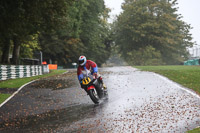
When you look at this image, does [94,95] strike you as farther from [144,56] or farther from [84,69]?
→ [144,56]

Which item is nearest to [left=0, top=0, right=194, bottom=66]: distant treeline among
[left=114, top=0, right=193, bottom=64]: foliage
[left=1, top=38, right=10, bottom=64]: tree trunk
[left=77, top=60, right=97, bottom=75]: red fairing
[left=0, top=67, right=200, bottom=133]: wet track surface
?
[left=114, top=0, right=193, bottom=64]: foliage

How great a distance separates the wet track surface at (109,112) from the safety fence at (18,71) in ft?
27.7

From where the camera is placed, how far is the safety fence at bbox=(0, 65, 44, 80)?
2182 centimetres

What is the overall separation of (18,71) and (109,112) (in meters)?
16.1

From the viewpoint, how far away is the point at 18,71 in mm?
23906

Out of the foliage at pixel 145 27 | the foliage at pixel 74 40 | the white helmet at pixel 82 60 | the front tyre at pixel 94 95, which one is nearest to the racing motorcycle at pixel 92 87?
the front tyre at pixel 94 95

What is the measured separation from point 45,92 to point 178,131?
936 centimetres

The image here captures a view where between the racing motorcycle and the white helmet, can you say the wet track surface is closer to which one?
the racing motorcycle

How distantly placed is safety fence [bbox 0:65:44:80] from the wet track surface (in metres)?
8.46

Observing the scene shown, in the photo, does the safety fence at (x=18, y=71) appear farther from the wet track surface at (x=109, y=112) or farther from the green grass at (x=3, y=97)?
the wet track surface at (x=109, y=112)

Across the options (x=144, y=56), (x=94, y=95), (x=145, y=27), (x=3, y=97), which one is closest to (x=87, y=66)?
(x=94, y=95)

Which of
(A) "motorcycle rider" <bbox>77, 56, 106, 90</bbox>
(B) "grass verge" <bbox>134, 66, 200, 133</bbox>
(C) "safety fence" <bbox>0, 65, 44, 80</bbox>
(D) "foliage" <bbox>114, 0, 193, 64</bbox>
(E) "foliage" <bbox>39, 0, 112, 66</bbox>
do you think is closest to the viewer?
(A) "motorcycle rider" <bbox>77, 56, 106, 90</bbox>

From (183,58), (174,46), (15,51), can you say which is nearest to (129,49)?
(174,46)

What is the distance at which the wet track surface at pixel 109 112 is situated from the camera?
25.0 feet
